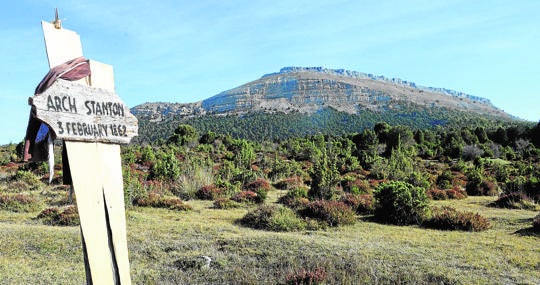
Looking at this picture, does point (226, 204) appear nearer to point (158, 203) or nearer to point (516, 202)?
point (158, 203)

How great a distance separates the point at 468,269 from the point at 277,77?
A: 6623 inches

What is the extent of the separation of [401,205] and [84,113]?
9.04 meters

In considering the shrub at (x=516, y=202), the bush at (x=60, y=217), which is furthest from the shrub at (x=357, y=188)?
the bush at (x=60, y=217)

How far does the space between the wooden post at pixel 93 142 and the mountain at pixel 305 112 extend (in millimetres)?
67434

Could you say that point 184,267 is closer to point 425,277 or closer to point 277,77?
point 425,277

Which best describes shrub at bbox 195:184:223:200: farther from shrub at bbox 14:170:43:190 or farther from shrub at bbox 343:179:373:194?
shrub at bbox 14:170:43:190

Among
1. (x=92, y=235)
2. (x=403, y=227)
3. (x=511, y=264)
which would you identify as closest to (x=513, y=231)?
(x=403, y=227)

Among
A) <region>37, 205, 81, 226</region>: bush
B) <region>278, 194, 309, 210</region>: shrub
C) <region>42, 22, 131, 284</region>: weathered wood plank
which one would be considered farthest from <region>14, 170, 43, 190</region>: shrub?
<region>42, 22, 131, 284</region>: weathered wood plank

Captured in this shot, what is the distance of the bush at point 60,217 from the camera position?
30.1ft

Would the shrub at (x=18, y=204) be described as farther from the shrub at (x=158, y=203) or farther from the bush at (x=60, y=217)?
the shrub at (x=158, y=203)

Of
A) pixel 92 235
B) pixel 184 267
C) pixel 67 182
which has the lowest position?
pixel 184 267

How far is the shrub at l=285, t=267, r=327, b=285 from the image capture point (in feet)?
17.5

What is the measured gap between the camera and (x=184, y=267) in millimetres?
6109

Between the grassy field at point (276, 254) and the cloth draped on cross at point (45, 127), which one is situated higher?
the cloth draped on cross at point (45, 127)
